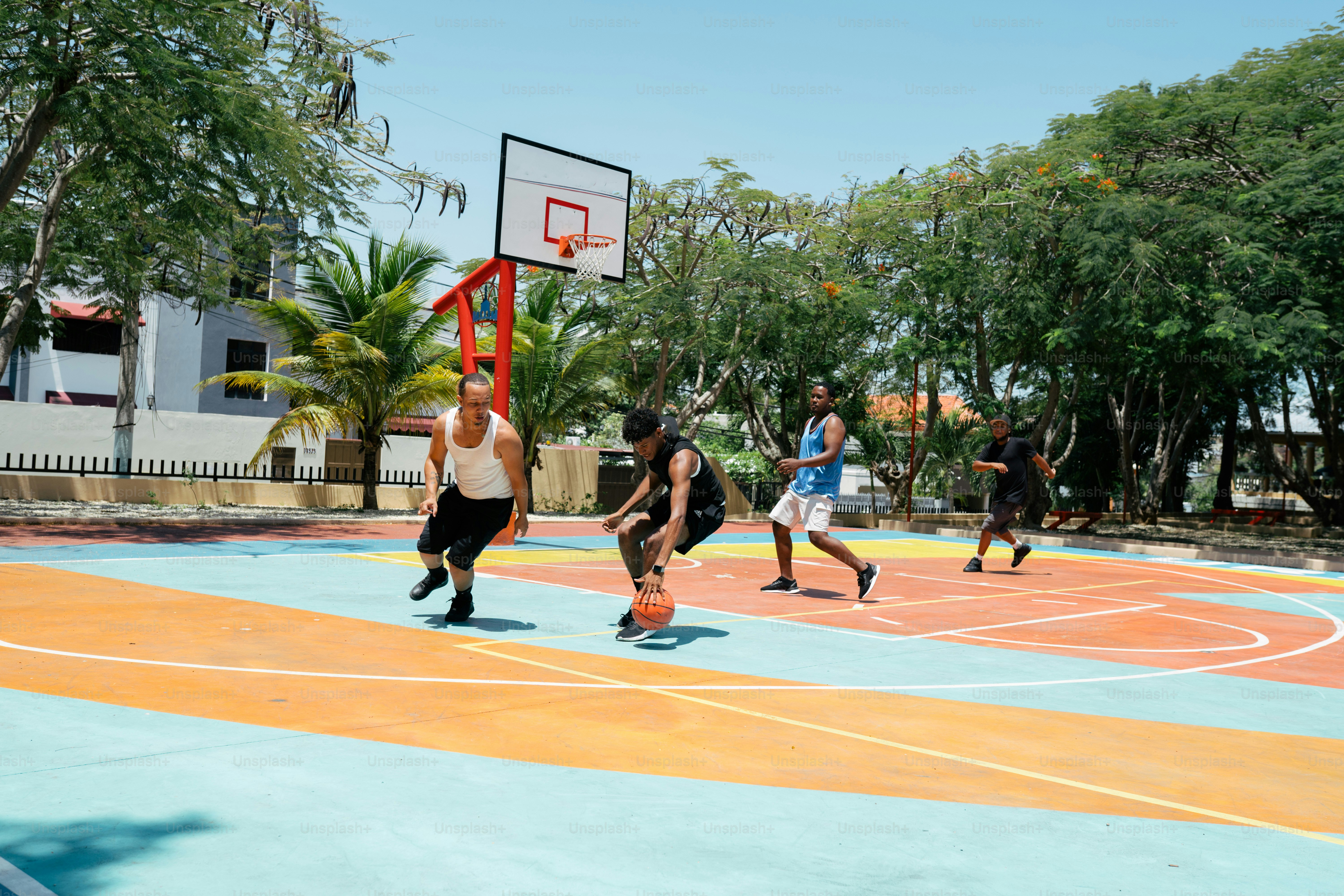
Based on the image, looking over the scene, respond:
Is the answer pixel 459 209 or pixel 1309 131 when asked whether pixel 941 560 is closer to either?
pixel 1309 131

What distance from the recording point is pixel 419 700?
5293 mm

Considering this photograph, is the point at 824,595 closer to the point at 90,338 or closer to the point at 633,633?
the point at 633,633

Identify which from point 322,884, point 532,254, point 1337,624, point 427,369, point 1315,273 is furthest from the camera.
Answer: point 427,369

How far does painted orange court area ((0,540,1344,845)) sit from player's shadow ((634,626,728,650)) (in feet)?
0.64

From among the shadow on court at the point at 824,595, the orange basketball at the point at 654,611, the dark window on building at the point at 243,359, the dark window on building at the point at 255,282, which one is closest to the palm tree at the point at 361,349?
the dark window on building at the point at 255,282

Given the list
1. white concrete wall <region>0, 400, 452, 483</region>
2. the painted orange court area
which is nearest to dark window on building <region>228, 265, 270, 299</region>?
white concrete wall <region>0, 400, 452, 483</region>

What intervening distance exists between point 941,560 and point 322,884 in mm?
14099

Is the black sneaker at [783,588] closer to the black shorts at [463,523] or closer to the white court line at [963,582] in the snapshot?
the white court line at [963,582]

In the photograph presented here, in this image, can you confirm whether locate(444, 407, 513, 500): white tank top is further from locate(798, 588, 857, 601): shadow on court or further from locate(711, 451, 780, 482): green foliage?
locate(711, 451, 780, 482): green foliage

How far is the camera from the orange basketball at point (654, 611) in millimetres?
7000

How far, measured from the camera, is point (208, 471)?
1077 inches

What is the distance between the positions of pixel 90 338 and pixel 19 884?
142 feet

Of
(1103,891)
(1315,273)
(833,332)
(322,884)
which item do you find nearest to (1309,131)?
(1315,273)

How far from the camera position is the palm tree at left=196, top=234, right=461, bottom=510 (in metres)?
21.1
